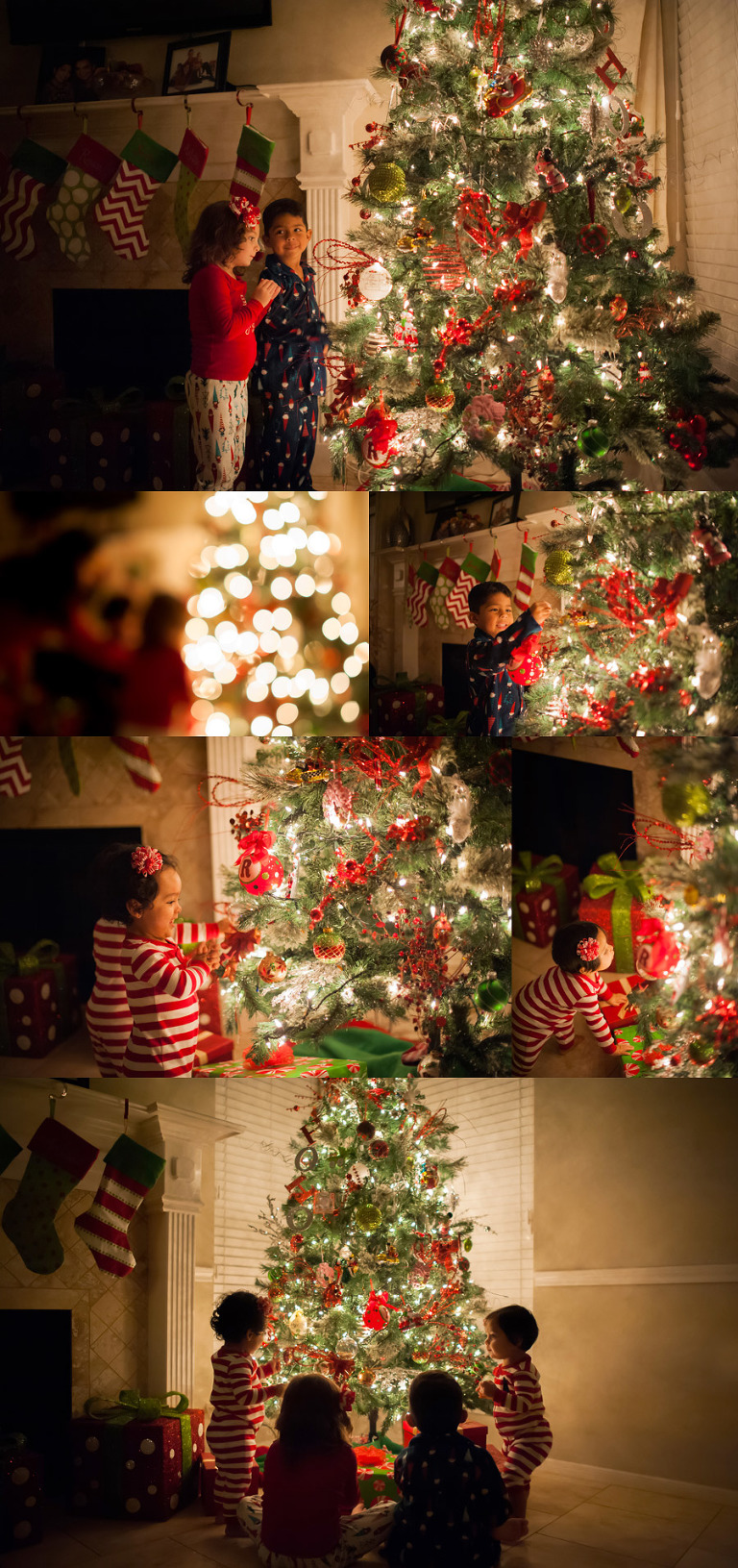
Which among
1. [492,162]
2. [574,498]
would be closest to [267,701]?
[574,498]

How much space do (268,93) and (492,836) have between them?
170cm

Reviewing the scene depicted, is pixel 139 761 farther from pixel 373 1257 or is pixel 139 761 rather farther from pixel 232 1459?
pixel 232 1459

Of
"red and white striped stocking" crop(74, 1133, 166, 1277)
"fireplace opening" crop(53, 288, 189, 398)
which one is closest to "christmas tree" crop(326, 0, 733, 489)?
"fireplace opening" crop(53, 288, 189, 398)

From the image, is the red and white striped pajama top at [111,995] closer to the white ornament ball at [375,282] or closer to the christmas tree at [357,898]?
the christmas tree at [357,898]

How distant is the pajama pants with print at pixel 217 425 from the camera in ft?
7.54

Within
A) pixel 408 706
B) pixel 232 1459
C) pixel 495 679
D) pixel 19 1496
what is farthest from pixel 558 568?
pixel 19 1496

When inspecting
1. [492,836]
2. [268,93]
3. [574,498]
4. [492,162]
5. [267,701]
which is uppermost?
[268,93]

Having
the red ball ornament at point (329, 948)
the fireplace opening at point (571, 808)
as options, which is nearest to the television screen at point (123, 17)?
the fireplace opening at point (571, 808)

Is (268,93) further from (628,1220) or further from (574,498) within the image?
(628,1220)

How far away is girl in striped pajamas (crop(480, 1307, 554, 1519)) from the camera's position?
88.5 inches

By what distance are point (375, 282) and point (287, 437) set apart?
1.24 ft

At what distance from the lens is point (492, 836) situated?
7.64 ft

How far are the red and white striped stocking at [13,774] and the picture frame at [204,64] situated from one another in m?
1.49

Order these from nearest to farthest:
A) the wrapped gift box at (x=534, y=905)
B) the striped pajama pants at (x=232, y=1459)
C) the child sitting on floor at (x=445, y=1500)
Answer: the child sitting on floor at (x=445, y=1500) < the striped pajama pants at (x=232, y=1459) < the wrapped gift box at (x=534, y=905)
